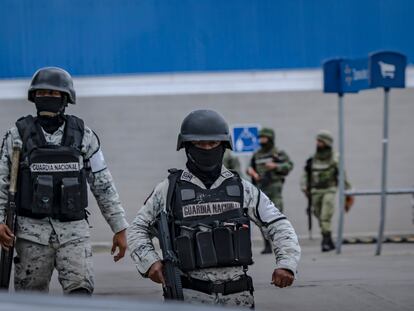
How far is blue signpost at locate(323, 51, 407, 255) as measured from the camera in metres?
14.4

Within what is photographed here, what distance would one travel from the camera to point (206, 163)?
602 centimetres

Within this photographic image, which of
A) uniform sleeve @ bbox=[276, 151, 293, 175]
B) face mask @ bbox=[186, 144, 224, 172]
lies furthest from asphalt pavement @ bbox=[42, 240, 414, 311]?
face mask @ bbox=[186, 144, 224, 172]

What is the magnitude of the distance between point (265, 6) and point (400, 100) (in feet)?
10.3

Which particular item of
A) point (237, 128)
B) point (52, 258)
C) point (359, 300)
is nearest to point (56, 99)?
point (52, 258)

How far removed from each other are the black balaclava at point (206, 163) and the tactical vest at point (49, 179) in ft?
3.54

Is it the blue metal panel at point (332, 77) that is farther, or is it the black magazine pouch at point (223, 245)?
the blue metal panel at point (332, 77)

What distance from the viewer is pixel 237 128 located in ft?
61.9

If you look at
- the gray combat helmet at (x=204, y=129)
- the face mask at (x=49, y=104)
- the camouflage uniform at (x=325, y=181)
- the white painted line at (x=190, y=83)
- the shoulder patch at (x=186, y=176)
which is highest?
the white painted line at (x=190, y=83)

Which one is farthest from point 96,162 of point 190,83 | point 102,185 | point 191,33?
point 191,33

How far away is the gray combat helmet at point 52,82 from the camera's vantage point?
6.98 meters

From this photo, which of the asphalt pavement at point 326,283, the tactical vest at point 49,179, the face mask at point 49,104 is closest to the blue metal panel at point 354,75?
the asphalt pavement at point 326,283

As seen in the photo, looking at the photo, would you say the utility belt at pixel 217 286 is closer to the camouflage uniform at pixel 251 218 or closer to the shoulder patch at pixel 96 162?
the camouflage uniform at pixel 251 218

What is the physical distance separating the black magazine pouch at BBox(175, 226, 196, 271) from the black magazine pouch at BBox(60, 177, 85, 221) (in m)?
1.25

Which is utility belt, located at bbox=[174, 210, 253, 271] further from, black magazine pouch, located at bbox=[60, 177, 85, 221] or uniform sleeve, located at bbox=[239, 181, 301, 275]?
black magazine pouch, located at bbox=[60, 177, 85, 221]
